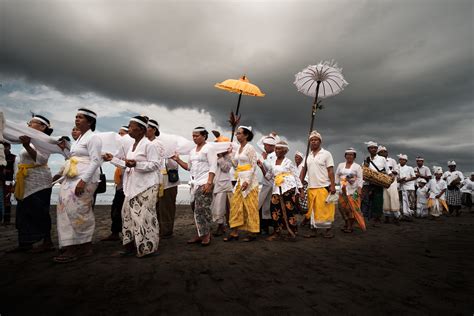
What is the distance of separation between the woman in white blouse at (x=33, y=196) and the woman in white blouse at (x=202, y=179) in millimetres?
2057

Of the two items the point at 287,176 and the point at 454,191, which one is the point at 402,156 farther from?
the point at 287,176

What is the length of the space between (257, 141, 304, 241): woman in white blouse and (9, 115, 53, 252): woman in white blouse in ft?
12.3

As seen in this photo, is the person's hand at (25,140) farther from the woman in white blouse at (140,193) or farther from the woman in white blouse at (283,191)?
the woman in white blouse at (283,191)

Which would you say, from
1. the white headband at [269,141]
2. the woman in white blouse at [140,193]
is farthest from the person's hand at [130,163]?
the white headband at [269,141]

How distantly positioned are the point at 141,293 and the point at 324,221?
4.28 metres

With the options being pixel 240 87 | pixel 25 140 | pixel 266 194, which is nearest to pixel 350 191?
pixel 266 194

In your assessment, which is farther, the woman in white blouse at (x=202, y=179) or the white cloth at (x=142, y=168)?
the woman in white blouse at (x=202, y=179)

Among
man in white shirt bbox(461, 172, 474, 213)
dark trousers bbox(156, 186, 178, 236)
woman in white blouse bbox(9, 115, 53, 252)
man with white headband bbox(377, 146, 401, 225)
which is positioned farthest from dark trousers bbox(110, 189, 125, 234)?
man in white shirt bbox(461, 172, 474, 213)

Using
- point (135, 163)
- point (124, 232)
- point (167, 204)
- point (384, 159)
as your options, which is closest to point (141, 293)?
point (124, 232)

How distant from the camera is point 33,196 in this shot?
407cm

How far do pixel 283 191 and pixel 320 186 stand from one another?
39.7 inches

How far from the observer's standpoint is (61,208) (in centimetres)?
355

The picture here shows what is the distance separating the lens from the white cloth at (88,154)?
11.7 feet

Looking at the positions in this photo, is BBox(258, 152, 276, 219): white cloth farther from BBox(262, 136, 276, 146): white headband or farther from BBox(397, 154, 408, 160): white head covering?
BBox(397, 154, 408, 160): white head covering
